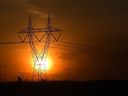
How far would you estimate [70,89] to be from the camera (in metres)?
81.5

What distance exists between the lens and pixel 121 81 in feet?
270

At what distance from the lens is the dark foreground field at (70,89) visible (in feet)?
262

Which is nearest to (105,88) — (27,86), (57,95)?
(57,95)

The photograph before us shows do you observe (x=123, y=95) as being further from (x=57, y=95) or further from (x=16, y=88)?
(x=16, y=88)

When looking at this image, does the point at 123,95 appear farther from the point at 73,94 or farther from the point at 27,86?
the point at 27,86

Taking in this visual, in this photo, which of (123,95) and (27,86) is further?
(27,86)

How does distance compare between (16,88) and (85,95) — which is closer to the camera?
(85,95)

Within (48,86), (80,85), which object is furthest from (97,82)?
(48,86)

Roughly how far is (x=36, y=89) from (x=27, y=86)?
8.02ft

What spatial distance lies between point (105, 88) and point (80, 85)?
4.79 m

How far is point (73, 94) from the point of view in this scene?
80.5m

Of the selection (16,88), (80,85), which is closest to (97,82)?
(80,85)

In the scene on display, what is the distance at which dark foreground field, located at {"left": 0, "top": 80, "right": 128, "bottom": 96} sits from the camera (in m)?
79.8

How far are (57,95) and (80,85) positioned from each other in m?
4.70
